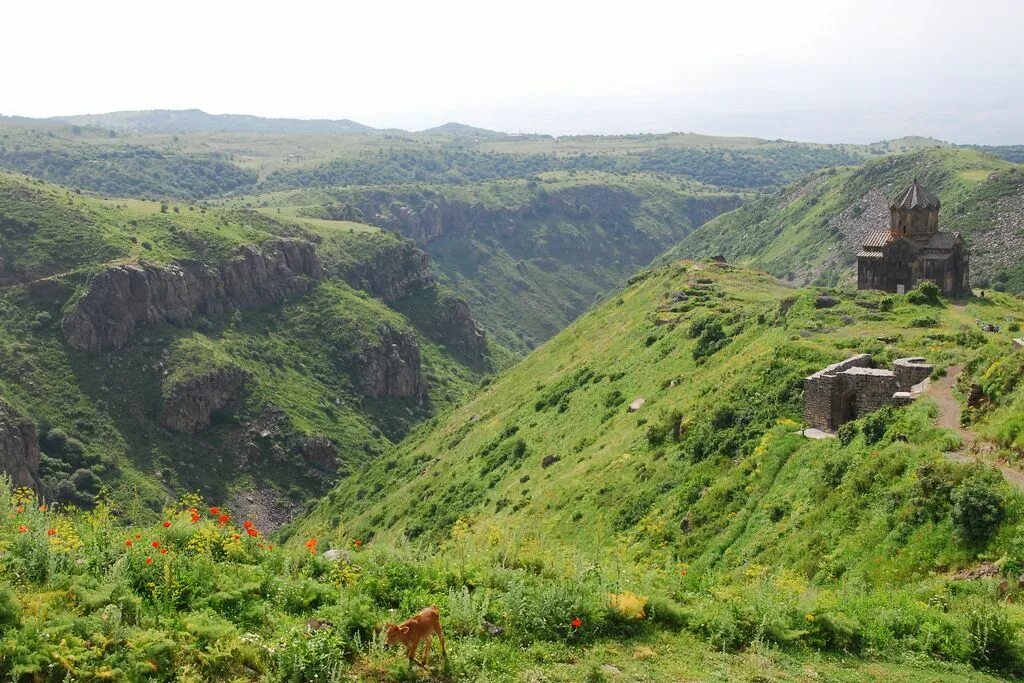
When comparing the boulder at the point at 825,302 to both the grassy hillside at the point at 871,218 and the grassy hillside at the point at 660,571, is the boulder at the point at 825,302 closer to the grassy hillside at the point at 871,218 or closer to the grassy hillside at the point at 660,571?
the grassy hillside at the point at 660,571

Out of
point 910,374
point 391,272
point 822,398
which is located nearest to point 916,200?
point 910,374

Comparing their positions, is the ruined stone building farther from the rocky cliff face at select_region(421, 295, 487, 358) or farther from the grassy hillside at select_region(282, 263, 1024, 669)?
the rocky cliff face at select_region(421, 295, 487, 358)

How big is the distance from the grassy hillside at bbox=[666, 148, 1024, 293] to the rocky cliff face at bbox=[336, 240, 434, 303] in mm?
60301

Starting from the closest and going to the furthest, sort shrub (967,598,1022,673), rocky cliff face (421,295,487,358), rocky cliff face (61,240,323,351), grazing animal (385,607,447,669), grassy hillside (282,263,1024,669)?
1. grazing animal (385,607,447,669)
2. shrub (967,598,1022,673)
3. grassy hillside (282,263,1024,669)
4. rocky cliff face (61,240,323,351)
5. rocky cliff face (421,295,487,358)

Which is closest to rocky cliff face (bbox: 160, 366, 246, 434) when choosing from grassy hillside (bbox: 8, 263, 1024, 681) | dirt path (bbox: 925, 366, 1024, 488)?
grassy hillside (bbox: 8, 263, 1024, 681)

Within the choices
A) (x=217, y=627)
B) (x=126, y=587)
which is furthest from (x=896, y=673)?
(x=126, y=587)

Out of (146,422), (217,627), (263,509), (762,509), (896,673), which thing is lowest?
(263,509)

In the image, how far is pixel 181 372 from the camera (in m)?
108

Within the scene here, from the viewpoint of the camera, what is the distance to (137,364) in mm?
109562

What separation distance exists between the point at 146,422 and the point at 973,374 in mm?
95438

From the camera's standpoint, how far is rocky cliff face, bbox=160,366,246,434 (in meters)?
105

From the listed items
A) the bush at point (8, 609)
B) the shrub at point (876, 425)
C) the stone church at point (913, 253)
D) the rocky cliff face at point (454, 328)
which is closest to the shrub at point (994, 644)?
the shrub at point (876, 425)

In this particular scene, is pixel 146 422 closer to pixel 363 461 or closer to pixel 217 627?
pixel 363 461

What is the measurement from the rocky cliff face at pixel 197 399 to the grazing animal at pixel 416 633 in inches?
3942
